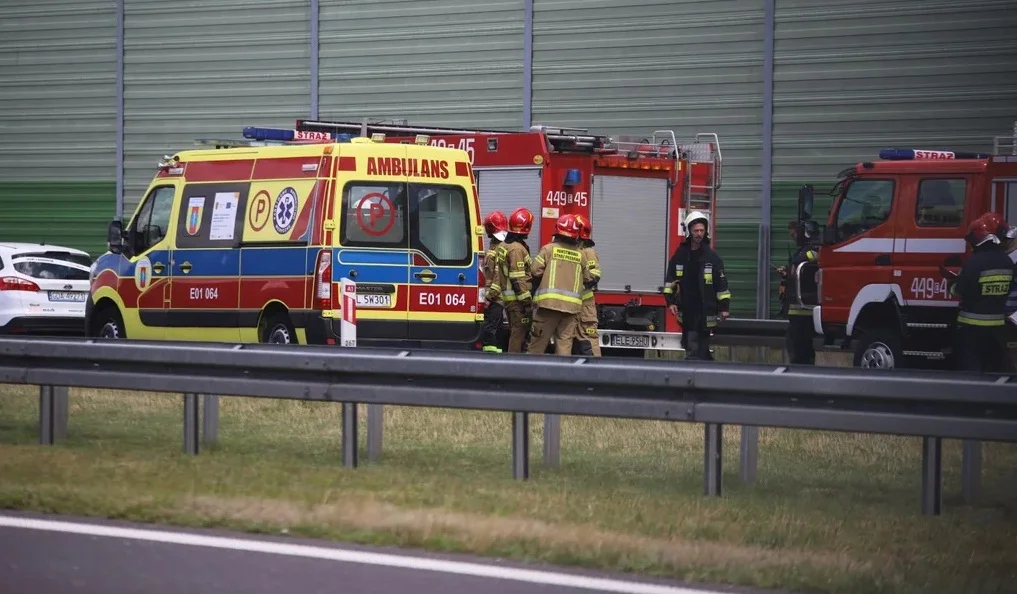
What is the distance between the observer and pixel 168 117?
105ft

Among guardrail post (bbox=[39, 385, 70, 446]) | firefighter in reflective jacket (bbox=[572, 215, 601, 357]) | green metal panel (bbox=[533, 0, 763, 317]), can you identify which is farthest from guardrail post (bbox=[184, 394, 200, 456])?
green metal panel (bbox=[533, 0, 763, 317])

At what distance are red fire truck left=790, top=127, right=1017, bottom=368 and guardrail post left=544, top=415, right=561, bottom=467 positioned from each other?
7.27 m

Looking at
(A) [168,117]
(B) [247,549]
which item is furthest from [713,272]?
(A) [168,117]

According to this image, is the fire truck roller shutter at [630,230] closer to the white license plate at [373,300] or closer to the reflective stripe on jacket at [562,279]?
the white license plate at [373,300]

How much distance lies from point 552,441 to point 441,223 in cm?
584

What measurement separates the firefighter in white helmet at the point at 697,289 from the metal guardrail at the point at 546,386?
6.13 meters

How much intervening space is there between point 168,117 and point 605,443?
21416 millimetres

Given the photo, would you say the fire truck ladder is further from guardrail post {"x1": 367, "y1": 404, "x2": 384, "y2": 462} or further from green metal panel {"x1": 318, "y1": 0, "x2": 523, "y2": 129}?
guardrail post {"x1": 367, "y1": 404, "x2": 384, "y2": 462}

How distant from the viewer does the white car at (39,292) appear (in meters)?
21.0

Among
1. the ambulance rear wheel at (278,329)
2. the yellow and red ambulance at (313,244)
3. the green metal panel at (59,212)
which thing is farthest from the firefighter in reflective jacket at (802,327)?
the green metal panel at (59,212)

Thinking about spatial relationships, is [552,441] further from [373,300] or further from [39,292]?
[39,292]

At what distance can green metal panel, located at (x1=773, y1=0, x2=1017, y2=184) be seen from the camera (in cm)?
2439

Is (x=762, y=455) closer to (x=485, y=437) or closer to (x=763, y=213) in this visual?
(x=485, y=437)

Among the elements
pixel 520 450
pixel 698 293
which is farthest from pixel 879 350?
pixel 520 450
